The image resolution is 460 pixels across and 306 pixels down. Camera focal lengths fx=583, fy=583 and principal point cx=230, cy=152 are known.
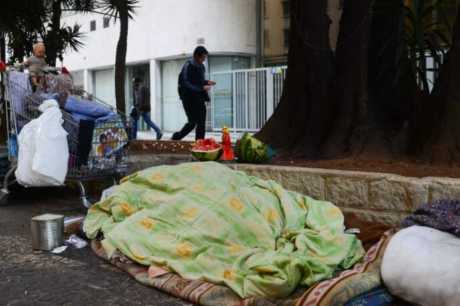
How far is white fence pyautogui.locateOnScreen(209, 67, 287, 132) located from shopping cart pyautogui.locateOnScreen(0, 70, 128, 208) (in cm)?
830

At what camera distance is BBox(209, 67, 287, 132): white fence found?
48.4ft

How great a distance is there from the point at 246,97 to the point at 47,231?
11435mm

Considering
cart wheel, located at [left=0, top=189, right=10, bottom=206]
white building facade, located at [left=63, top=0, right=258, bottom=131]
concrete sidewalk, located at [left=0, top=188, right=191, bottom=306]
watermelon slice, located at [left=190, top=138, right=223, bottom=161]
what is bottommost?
concrete sidewalk, located at [left=0, top=188, right=191, bottom=306]

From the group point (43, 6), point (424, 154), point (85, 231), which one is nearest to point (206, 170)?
point (85, 231)

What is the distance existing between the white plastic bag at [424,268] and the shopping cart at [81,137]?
351cm

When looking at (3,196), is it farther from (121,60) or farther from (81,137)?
(121,60)

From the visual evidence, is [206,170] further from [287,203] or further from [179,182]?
[287,203]

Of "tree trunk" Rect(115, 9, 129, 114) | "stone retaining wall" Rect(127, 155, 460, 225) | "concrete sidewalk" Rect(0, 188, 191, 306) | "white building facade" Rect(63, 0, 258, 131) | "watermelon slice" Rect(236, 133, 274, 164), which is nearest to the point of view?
"concrete sidewalk" Rect(0, 188, 191, 306)

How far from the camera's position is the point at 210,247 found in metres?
4.04

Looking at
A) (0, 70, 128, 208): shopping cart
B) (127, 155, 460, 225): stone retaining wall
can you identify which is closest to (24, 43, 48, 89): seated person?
(0, 70, 128, 208): shopping cart

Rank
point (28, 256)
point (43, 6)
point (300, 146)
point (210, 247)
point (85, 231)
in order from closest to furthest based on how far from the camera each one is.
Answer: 1. point (210, 247)
2. point (28, 256)
3. point (85, 231)
4. point (300, 146)
5. point (43, 6)

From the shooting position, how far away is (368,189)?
491 cm

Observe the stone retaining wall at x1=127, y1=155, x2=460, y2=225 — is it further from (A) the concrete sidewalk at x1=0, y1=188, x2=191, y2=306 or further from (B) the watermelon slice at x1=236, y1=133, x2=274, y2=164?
(A) the concrete sidewalk at x1=0, y1=188, x2=191, y2=306

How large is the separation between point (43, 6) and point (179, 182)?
31.6 ft
